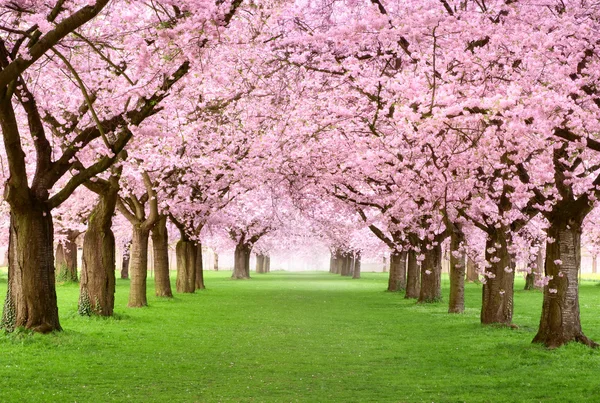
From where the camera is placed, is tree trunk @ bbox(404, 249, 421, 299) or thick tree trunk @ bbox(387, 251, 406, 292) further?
thick tree trunk @ bbox(387, 251, 406, 292)

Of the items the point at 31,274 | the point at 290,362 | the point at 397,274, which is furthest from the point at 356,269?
the point at 290,362

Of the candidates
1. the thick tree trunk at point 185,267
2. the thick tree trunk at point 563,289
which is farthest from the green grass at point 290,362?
the thick tree trunk at point 185,267

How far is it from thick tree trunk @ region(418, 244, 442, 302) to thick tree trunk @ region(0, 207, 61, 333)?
2008 centimetres

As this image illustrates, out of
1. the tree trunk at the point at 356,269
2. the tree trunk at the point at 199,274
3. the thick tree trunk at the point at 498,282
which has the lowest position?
the tree trunk at the point at 356,269

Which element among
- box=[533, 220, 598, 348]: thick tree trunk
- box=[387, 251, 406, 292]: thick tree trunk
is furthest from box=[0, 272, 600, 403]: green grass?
box=[387, 251, 406, 292]: thick tree trunk

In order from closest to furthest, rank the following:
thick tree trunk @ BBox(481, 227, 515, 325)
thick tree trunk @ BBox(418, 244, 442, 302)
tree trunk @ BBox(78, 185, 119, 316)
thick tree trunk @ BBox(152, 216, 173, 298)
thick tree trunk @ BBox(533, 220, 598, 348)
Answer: thick tree trunk @ BBox(533, 220, 598, 348) → thick tree trunk @ BBox(481, 227, 515, 325) → tree trunk @ BBox(78, 185, 119, 316) → thick tree trunk @ BBox(418, 244, 442, 302) → thick tree trunk @ BBox(152, 216, 173, 298)

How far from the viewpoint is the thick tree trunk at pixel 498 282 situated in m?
22.0

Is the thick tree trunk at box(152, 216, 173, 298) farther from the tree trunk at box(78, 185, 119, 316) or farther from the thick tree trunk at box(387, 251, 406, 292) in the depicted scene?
the thick tree trunk at box(387, 251, 406, 292)

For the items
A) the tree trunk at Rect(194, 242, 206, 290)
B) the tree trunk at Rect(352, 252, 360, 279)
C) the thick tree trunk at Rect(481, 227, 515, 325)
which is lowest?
the tree trunk at Rect(352, 252, 360, 279)

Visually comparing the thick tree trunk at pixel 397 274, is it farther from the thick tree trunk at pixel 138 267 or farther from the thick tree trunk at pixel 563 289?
the thick tree trunk at pixel 563 289

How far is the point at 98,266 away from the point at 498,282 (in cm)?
1241

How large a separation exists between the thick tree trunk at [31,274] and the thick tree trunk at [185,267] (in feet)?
75.5

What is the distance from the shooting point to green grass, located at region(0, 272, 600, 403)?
38.5ft

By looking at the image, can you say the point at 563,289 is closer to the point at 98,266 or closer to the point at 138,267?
the point at 98,266
